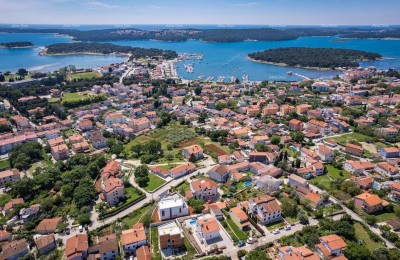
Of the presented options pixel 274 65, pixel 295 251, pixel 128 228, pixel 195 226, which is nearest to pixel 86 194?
pixel 128 228

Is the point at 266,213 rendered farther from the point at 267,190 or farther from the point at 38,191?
the point at 38,191

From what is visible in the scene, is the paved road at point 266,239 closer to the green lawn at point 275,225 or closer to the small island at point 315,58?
the green lawn at point 275,225

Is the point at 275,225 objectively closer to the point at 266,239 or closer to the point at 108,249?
the point at 266,239

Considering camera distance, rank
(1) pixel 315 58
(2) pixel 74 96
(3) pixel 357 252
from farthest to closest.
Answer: (1) pixel 315 58 → (2) pixel 74 96 → (3) pixel 357 252

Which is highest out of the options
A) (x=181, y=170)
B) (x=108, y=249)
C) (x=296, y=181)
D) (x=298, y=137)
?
(x=298, y=137)

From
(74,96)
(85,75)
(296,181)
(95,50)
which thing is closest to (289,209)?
(296,181)
